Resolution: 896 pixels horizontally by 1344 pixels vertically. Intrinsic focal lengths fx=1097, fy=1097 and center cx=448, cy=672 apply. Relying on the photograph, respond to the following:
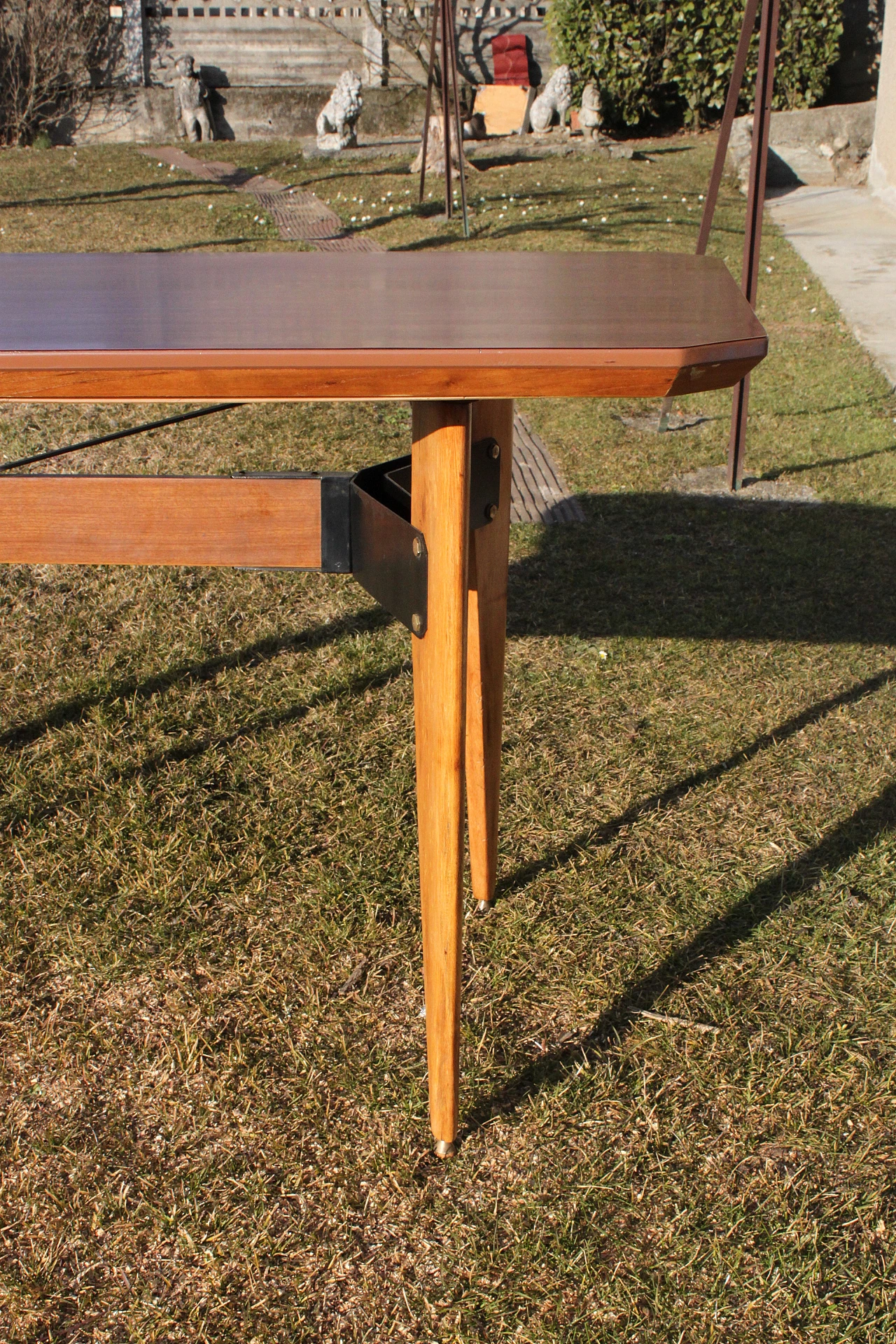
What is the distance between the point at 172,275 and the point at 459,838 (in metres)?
0.98

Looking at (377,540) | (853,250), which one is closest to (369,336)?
(377,540)

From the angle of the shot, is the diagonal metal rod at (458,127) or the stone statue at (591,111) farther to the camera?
the stone statue at (591,111)

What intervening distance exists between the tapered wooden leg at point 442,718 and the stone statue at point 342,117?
11.1 meters

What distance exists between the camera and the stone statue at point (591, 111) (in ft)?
38.4

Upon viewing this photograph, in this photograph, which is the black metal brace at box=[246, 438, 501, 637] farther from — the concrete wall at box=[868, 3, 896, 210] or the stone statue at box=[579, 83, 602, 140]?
the stone statue at box=[579, 83, 602, 140]

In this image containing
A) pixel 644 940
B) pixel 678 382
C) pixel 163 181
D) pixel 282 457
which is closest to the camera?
pixel 678 382

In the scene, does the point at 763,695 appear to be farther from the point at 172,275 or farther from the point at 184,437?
the point at 184,437

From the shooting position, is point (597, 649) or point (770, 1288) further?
point (597, 649)

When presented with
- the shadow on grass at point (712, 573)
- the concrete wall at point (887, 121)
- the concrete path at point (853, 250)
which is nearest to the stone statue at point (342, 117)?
the concrete path at point (853, 250)

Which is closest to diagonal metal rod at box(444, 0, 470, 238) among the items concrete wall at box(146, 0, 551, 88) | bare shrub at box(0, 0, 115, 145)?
concrete wall at box(146, 0, 551, 88)

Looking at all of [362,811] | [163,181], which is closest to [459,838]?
[362,811]

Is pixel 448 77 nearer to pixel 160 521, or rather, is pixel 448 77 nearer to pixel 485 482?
pixel 485 482

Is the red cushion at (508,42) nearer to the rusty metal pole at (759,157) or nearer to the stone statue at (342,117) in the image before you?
the stone statue at (342,117)

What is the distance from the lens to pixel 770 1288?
140cm
